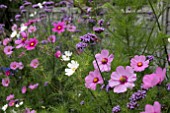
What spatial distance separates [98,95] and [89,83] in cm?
28

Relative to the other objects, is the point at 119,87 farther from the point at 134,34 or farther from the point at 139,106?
the point at 134,34

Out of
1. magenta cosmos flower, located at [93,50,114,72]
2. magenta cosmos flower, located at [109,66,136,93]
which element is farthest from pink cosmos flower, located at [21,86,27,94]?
magenta cosmos flower, located at [109,66,136,93]

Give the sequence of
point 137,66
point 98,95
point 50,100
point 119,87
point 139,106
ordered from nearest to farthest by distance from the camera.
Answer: point 119,87, point 137,66, point 139,106, point 98,95, point 50,100

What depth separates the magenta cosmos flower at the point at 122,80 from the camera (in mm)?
994

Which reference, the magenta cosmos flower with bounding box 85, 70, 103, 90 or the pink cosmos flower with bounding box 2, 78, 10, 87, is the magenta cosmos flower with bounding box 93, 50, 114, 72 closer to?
the magenta cosmos flower with bounding box 85, 70, 103, 90

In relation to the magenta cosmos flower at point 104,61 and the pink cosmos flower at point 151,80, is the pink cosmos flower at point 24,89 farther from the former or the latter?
the pink cosmos flower at point 151,80

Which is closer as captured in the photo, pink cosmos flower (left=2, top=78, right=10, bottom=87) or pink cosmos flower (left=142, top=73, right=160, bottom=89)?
pink cosmos flower (left=142, top=73, right=160, bottom=89)

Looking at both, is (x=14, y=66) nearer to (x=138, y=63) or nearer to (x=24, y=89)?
(x=24, y=89)

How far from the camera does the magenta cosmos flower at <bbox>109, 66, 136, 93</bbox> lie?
99 cm

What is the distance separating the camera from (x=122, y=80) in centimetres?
101

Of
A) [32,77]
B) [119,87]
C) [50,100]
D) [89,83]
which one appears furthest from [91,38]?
[32,77]

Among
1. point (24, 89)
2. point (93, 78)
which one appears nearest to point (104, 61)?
point (93, 78)

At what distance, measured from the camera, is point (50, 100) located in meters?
2.62

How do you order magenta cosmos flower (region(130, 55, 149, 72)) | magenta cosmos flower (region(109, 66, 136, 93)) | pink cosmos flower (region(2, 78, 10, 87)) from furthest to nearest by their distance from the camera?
pink cosmos flower (region(2, 78, 10, 87)) < magenta cosmos flower (region(130, 55, 149, 72)) < magenta cosmos flower (region(109, 66, 136, 93))
